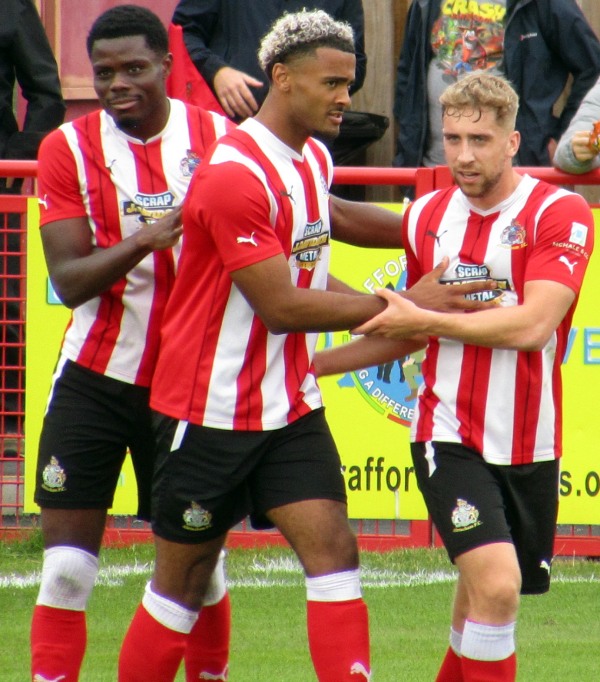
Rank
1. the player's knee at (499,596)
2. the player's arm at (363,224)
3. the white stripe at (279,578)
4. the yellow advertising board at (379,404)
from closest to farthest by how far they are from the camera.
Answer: the player's knee at (499,596) < the player's arm at (363,224) < the white stripe at (279,578) < the yellow advertising board at (379,404)

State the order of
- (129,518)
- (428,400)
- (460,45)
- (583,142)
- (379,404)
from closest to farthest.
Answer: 1. (428,400)
2. (583,142)
3. (379,404)
4. (129,518)
5. (460,45)

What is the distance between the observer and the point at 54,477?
182 inches

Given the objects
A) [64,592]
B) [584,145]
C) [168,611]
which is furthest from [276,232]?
[584,145]

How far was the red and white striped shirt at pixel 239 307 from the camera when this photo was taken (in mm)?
4105

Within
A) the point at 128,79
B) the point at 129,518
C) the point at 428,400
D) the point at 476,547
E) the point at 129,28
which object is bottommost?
the point at 129,518

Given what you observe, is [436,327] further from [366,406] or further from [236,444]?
[366,406]

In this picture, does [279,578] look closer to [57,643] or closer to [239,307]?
[57,643]

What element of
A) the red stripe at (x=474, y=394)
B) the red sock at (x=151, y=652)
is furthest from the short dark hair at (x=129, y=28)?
the red sock at (x=151, y=652)

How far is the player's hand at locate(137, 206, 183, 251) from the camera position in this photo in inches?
169

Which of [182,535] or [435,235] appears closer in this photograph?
[182,535]

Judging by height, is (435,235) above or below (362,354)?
above

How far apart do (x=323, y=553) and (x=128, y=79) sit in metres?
1.61

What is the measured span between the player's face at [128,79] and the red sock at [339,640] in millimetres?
1622

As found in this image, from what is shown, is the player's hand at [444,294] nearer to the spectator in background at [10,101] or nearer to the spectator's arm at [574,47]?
the spectator's arm at [574,47]
